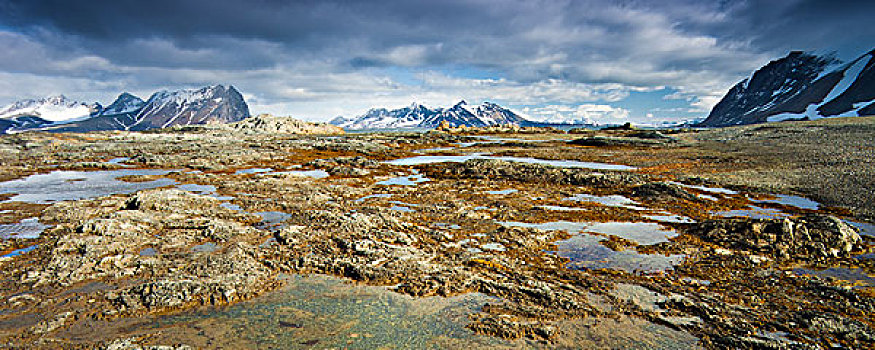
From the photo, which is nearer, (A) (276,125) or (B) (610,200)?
(B) (610,200)

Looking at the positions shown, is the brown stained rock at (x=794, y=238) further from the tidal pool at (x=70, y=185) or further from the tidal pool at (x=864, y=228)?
the tidal pool at (x=70, y=185)

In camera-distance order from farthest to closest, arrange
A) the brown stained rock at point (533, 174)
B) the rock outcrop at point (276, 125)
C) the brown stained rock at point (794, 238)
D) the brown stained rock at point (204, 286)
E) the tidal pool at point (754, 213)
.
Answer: the rock outcrop at point (276, 125) < the brown stained rock at point (533, 174) < the tidal pool at point (754, 213) < the brown stained rock at point (794, 238) < the brown stained rock at point (204, 286)

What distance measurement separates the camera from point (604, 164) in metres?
38.1

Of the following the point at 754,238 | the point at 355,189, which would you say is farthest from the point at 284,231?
the point at 754,238

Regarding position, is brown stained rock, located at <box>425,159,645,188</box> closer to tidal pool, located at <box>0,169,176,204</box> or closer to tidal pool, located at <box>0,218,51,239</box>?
tidal pool, located at <box>0,169,176,204</box>

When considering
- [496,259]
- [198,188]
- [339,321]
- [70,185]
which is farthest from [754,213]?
[70,185]

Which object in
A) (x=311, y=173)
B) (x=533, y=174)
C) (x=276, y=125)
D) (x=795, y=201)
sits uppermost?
(x=276, y=125)

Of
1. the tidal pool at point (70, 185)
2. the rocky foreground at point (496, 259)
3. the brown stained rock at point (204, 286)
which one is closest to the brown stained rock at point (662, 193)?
the rocky foreground at point (496, 259)

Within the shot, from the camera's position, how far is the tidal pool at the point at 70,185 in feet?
67.8

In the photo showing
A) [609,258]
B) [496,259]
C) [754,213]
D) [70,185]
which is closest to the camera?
[496,259]

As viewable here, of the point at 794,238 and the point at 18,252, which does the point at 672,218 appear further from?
the point at 18,252

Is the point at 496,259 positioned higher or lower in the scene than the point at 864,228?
lower

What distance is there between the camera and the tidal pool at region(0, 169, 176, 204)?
20.7 metres

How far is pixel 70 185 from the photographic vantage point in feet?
80.0
